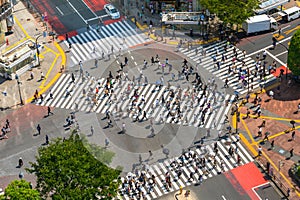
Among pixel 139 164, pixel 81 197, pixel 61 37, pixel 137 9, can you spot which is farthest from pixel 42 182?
pixel 137 9

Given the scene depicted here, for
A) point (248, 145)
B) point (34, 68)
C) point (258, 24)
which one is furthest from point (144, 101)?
point (258, 24)

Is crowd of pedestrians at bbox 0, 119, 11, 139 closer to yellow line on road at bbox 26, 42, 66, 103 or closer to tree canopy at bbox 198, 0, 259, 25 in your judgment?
yellow line on road at bbox 26, 42, 66, 103

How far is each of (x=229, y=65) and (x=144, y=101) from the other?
18.2 metres

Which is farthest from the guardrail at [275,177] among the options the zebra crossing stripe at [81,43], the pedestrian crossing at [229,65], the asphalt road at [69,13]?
the asphalt road at [69,13]

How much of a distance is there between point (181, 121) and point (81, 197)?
32.2 m

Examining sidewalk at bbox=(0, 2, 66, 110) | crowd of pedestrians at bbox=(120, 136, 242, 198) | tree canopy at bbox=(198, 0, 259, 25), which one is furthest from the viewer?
tree canopy at bbox=(198, 0, 259, 25)

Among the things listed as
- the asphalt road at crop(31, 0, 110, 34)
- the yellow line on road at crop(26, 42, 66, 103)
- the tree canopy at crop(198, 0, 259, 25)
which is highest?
the asphalt road at crop(31, 0, 110, 34)

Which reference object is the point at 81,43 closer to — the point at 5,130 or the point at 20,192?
the point at 5,130

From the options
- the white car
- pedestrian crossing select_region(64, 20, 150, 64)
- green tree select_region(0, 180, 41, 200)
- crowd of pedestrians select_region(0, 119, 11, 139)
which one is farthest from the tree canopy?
green tree select_region(0, 180, 41, 200)

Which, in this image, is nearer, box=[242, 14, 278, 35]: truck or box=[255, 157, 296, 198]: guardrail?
box=[255, 157, 296, 198]: guardrail

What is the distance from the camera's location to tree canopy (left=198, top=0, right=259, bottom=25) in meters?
126

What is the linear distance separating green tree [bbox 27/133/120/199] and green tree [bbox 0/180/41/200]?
5.28 feet

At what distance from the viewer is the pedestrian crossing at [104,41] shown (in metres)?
128

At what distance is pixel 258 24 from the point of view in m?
130
